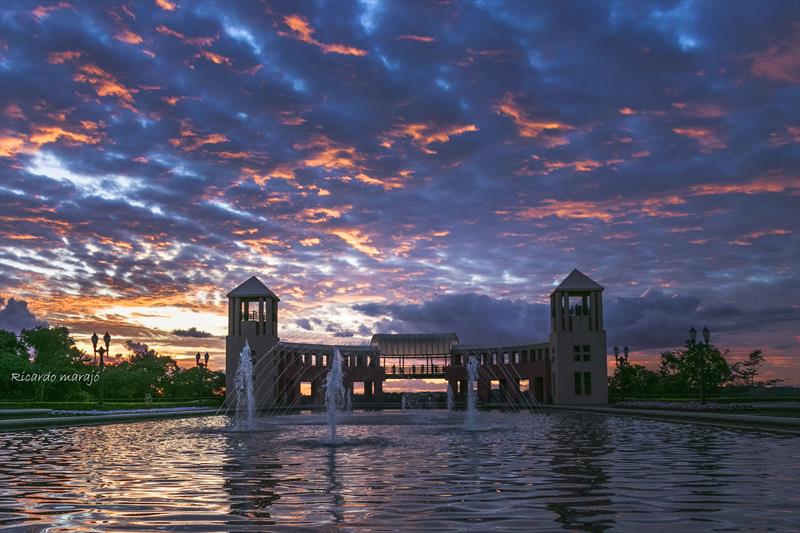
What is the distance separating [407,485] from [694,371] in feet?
228

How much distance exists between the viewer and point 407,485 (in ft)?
42.5

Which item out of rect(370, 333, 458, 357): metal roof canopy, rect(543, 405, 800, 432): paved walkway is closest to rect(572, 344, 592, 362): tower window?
rect(370, 333, 458, 357): metal roof canopy

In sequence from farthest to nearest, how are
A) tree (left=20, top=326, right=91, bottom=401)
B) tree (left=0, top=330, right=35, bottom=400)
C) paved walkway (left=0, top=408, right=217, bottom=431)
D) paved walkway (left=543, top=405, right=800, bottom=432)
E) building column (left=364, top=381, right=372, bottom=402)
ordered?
building column (left=364, top=381, right=372, bottom=402) → tree (left=20, top=326, right=91, bottom=401) → tree (left=0, top=330, right=35, bottom=400) → paved walkway (left=0, top=408, right=217, bottom=431) → paved walkway (left=543, top=405, right=800, bottom=432)

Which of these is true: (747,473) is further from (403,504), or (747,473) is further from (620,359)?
(620,359)

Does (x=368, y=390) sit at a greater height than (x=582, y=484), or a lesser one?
lesser

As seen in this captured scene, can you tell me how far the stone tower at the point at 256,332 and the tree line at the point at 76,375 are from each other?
9280mm

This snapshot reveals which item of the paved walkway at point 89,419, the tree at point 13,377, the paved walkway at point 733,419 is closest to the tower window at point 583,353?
the paved walkway at point 733,419

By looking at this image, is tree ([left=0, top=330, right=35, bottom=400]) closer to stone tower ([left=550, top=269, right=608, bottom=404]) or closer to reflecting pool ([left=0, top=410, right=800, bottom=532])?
reflecting pool ([left=0, top=410, right=800, bottom=532])

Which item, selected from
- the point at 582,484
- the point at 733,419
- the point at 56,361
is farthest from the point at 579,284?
the point at 582,484

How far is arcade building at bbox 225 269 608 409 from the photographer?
2867 inches

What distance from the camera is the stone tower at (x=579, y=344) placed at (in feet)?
238

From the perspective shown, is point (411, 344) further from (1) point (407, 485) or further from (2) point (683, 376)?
(1) point (407, 485)

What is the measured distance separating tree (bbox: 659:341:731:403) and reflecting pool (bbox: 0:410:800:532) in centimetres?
5561

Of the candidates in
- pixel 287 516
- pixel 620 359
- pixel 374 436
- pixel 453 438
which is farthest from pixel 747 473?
pixel 620 359
